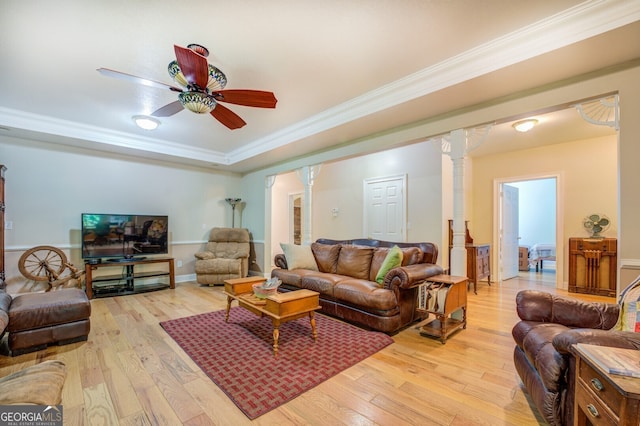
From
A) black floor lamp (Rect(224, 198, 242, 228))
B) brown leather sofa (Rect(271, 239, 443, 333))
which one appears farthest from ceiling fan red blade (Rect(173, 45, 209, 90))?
black floor lamp (Rect(224, 198, 242, 228))

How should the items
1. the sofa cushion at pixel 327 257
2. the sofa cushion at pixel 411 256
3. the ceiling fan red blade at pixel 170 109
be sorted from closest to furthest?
the ceiling fan red blade at pixel 170 109, the sofa cushion at pixel 411 256, the sofa cushion at pixel 327 257

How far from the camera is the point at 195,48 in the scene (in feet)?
7.70

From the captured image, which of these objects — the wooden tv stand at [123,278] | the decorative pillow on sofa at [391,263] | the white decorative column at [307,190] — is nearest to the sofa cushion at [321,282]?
the decorative pillow on sofa at [391,263]

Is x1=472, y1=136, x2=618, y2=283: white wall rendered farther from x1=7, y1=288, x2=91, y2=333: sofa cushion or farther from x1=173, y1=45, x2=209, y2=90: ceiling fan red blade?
x1=7, y1=288, x2=91, y2=333: sofa cushion

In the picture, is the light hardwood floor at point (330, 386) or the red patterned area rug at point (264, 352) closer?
the light hardwood floor at point (330, 386)

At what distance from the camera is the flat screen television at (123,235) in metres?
4.70

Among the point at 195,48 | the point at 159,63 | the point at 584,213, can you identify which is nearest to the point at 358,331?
the point at 195,48

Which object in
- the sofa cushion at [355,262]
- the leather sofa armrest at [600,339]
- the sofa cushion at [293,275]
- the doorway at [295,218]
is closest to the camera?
the leather sofa armrest at [600,339]

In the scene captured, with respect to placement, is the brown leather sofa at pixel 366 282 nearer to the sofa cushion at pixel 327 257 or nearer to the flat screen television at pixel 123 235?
the sofa cushion at pixel 327 257

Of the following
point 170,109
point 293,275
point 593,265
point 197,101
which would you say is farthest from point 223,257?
point 593,265

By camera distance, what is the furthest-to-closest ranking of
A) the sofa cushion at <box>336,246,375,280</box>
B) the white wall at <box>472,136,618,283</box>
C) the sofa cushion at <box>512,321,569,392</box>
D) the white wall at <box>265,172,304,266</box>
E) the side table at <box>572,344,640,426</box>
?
the white wall at <box>265,172,304,266</box>, the white wall at <box>472,136,618,283</box>, the sofa cushion at <box>336,246,375,280</box>, the sofa cushion at <box>512,321,569,392</box>, the side table at <box>572,344,640,426</box>

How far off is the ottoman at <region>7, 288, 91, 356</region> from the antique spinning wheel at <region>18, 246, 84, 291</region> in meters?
1.99

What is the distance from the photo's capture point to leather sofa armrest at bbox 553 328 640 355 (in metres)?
1.25

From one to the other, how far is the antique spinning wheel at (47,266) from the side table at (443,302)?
5.31 m
